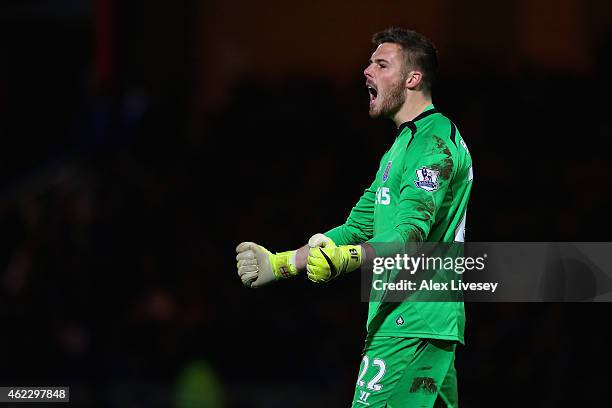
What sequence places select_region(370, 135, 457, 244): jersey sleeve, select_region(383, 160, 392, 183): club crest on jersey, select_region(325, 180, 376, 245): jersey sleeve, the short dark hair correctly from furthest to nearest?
1. select_region(325, 180, 376, 245): jersey sleeve
2. the short dark hair
3. select_region(383, 160, 392, 183): club crest on jersey
4. select_region(370, 135, 457, 244): jersey sleeve

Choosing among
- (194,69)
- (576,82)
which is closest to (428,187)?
(576,82)

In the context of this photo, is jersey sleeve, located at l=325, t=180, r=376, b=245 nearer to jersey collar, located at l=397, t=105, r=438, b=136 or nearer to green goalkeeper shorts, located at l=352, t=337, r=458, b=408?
jersey collar, located at l=397, t=105, r=438, b=136

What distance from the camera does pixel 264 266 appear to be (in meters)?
4.58

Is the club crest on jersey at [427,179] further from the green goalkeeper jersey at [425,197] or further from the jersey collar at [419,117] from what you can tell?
the jersey collar at [419,117]

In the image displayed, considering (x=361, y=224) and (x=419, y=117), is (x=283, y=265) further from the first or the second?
(x=419, y=117)

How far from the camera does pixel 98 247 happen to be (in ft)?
34.2

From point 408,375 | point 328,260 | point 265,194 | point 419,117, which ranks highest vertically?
point 265,194

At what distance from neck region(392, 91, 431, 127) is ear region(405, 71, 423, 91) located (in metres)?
0.03

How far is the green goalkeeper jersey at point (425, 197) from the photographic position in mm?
4469

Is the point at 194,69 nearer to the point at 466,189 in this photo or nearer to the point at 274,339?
the point at 274,339

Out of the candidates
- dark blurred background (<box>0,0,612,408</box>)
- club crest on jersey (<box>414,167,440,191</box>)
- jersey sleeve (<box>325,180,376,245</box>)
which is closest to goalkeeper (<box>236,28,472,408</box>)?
club crest on jersey (<box>414,167,440,191</box>)

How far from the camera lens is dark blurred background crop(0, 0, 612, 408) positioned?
8.54m

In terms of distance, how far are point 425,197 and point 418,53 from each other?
876 mm

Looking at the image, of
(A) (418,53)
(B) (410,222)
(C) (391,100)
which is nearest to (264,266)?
(B) (410,222)
